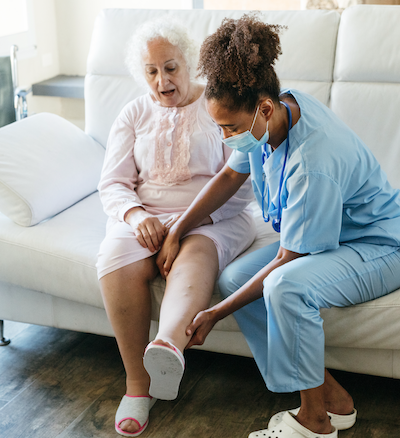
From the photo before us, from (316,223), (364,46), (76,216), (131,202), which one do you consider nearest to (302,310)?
(316,223)

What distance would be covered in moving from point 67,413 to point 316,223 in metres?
0.86

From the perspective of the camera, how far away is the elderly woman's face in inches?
61.2

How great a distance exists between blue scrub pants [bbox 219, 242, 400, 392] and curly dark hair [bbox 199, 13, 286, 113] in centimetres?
39

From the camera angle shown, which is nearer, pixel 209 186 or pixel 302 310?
pixel 302 310

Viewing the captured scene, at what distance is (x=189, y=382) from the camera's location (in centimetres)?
160

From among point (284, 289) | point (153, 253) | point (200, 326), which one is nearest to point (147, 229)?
point (153, 253)

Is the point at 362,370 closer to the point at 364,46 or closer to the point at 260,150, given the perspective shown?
the point at 260,150

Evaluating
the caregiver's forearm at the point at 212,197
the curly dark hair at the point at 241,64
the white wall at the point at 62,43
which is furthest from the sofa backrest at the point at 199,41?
the white wall at the point at 62,43

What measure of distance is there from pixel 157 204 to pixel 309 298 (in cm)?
62

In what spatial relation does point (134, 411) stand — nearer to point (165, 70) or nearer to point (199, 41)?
point (165, 70)

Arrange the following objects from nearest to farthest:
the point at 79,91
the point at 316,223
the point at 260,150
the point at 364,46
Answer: the point at 316,223, the point at 260,150, the point at 364,46, the point at 79,91

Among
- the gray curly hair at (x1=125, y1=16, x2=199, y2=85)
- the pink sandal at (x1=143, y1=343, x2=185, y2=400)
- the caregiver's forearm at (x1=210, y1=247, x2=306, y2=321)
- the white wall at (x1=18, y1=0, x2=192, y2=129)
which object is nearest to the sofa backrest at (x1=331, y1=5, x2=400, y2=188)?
the gray curly hair at (x1=125, y1=16, x2=199, y2=85)

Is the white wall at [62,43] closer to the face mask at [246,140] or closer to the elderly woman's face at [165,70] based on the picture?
the elderly woman's face at [165,70]

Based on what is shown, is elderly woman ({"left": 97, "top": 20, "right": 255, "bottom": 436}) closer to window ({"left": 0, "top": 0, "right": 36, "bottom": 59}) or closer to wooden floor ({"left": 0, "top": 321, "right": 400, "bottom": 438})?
wooden floor ({"left": 0, "top": 321, "right": 400, "bottom": 438})
